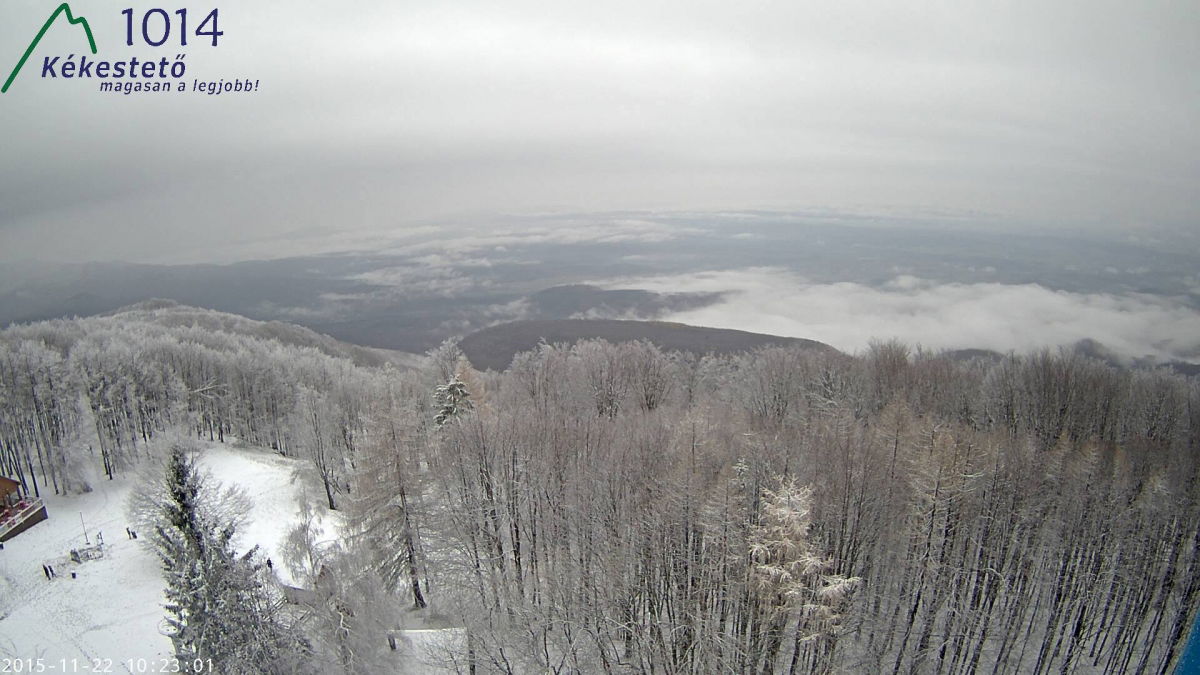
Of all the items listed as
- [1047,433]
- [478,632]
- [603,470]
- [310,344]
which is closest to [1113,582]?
[1047,433]

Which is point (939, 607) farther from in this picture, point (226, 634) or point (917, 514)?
point (226, 634)

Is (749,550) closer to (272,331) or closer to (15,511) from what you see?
(15,511)

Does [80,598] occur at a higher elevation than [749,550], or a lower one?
lower

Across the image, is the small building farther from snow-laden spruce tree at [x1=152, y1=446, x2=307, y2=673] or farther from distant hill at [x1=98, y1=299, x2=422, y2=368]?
distant hill at [x1=98, y1=299, x2=422, y2=368]

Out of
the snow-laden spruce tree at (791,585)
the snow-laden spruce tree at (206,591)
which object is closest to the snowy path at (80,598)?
the snow-laden spruce tree at (206,591)

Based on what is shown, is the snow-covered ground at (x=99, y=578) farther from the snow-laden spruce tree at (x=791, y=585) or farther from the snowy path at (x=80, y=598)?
the snow-laden spruce tree at (x=791, y=585)

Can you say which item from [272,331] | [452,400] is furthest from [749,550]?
[272,331]

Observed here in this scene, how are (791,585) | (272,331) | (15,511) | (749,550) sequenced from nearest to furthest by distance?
(791,585)
(749,550)
(15,511)
(272,331)
